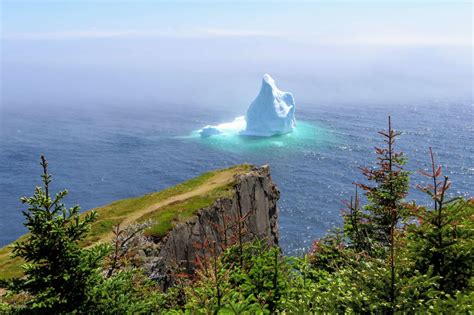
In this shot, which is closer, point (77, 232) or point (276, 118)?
point (77, 232)

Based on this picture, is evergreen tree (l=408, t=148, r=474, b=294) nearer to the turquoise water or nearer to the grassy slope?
the grassy slope

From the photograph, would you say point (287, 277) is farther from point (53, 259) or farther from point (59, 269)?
point (53, 259)

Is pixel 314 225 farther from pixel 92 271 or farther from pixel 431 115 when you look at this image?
pixel 431 115

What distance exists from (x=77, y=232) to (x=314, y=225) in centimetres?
7047

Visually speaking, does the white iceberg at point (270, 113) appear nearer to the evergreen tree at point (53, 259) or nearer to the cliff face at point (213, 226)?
the cliff face at point (213, 226)

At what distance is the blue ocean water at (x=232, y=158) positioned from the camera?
92.1 metres

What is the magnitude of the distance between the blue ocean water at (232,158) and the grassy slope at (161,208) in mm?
25485

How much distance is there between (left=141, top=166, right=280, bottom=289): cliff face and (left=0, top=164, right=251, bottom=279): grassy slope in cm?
101

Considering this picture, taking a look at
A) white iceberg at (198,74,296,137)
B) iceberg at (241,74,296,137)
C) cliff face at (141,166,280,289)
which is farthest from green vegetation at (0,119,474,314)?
iceberg at (241,74,296,137)

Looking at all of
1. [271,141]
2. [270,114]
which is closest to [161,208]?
[271,141]

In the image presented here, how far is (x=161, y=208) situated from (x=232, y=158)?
77.6 meters

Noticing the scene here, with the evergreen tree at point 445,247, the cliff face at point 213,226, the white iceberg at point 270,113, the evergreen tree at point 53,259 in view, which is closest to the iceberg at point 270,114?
the white iceberg at point 270,113

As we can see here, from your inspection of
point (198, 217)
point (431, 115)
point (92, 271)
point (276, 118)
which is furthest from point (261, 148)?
point (92, 271)

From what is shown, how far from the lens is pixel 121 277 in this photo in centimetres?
1596
